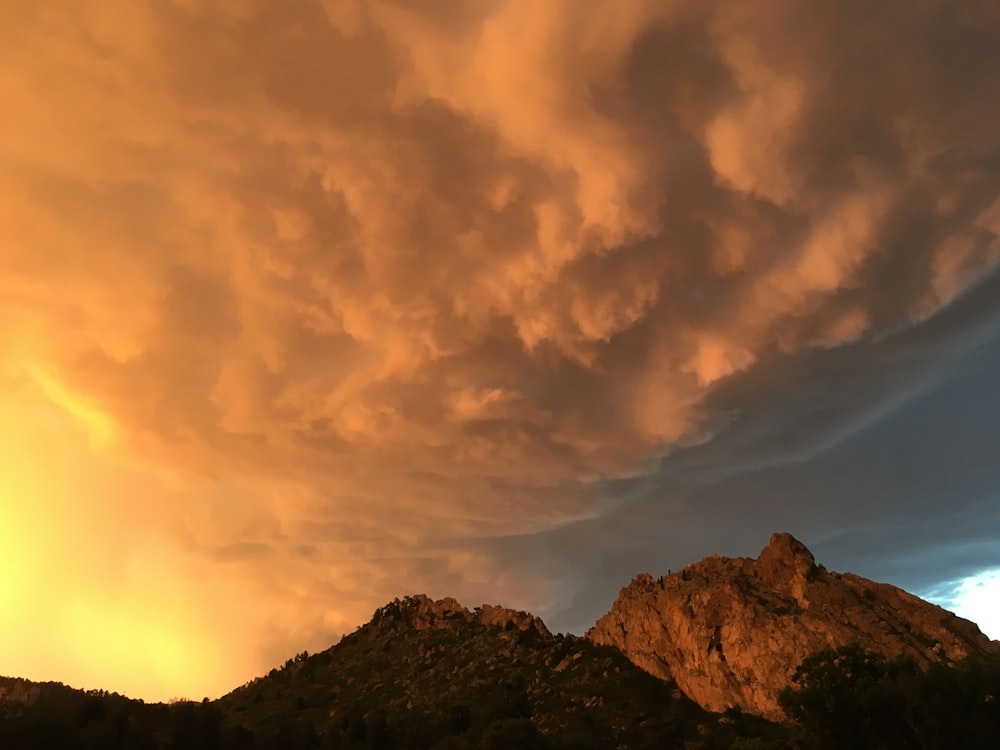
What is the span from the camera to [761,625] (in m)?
117

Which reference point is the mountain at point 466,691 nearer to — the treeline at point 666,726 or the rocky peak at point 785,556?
the treeline at point 666,726

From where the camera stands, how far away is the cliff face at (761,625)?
108688 millimetres

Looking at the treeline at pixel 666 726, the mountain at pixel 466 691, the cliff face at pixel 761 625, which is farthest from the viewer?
the cliff face at pixel 761 625

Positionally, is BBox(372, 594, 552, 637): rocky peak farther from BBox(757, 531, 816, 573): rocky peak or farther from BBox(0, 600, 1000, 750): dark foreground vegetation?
BBox(757, 531, 816, 573): rocky peak

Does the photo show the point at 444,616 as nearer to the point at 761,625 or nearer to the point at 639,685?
the point at 639,685

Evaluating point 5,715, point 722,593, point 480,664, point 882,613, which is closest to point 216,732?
point 5,715

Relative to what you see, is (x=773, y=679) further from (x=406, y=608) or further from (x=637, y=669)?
(x=406, y=608)

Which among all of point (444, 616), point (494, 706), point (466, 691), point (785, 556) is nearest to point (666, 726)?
point (494, 706)

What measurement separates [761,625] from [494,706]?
52.3m

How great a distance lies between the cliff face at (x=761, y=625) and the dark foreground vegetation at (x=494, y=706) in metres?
5.22

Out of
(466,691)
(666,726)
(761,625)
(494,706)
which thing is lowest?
(666,726)

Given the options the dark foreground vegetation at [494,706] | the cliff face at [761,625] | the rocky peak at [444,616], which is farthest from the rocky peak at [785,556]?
the rocky peak at [444,616]

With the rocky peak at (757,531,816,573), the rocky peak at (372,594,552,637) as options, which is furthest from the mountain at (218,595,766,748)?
the rocky peak at (757,531,816,573)

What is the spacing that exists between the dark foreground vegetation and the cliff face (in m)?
5.22
